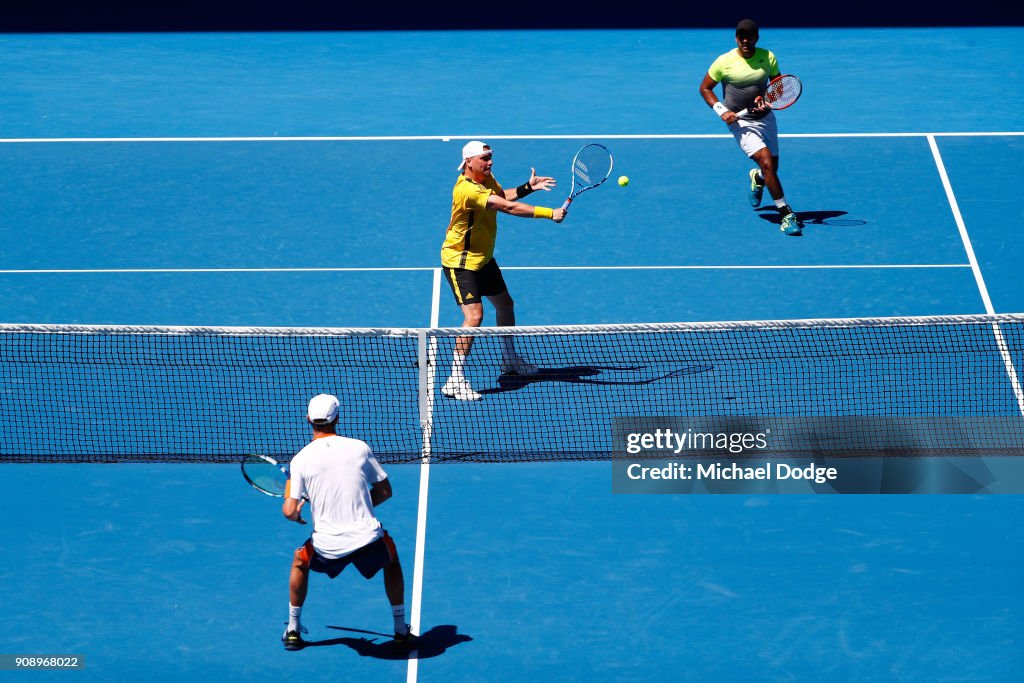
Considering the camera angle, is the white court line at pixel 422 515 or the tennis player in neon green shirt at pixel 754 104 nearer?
the white court line at pixel 422 515

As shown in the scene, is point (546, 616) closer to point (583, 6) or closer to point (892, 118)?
point (892, 118)

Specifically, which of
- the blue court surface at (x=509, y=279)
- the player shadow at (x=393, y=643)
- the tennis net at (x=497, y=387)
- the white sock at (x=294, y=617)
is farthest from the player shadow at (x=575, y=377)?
the white sock at (x=294, y=617)

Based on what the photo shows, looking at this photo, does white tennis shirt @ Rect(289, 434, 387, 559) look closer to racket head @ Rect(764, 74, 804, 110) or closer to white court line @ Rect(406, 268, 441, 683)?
white court line @ Rect(406, 268, 441, 683)

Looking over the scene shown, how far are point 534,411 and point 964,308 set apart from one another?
449 centimetres

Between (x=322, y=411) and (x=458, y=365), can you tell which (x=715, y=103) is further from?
(x=322, y=411)

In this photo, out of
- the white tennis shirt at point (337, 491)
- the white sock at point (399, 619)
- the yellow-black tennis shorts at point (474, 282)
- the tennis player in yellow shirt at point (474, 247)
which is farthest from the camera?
the yellow-black tennis shorts at point (474, 282)

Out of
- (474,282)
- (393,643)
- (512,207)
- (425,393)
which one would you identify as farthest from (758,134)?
(393,643)

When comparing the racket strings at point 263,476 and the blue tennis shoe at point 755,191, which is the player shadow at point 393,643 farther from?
the blue tennis shoe at point 755,191

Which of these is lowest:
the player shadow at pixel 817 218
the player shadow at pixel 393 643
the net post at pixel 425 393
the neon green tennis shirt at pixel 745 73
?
Result: the player shadow at pixel 393 643

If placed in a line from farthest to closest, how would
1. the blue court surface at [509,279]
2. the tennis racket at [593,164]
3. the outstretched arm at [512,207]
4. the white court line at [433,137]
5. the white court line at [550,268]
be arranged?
the white court line at [433,137], the white court line at [550,268], the tennis racket at [593,164], the outstretched arm at [512,207], the blue court surface at [509,279]

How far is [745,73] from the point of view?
1623 cm

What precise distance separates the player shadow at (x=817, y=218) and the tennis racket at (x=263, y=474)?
8603 mm

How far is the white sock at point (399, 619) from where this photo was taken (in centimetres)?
940

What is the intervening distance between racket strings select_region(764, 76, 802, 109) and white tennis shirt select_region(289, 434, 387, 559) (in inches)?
→ 338
